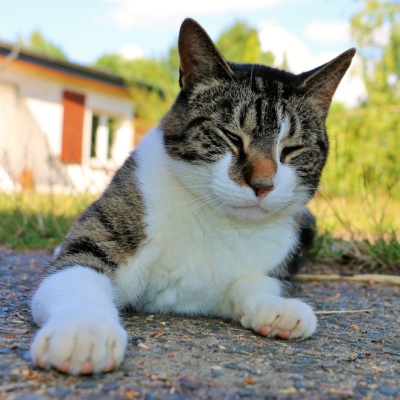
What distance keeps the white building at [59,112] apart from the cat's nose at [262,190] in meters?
7.65

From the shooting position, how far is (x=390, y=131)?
7348 millimetres

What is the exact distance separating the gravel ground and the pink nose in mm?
563

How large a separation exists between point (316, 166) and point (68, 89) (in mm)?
10133

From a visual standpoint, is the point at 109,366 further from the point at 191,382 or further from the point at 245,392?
the point at 245,392

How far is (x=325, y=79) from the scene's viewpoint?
2459 millimetres

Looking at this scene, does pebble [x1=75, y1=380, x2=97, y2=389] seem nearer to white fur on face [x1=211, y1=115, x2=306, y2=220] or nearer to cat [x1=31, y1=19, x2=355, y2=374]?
cat [x1=31, y1=19, x2=355, y2=374]

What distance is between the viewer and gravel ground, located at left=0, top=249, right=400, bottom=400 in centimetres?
128

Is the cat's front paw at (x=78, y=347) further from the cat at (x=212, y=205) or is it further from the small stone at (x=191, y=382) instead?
the cat at (x=212, y=205)

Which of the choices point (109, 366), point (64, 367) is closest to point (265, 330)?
point (109, 366)

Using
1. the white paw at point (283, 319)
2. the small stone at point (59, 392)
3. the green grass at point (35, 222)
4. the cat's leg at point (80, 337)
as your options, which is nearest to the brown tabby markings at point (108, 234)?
the cat's leg at point (80, 337)

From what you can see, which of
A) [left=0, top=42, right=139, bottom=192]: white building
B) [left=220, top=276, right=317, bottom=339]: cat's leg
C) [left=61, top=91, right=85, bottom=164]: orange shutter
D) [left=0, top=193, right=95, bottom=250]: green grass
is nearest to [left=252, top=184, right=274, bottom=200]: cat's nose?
[left=220, top=276, right=317, bottom=339]: cat's leg

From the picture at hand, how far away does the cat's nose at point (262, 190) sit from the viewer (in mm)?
2018

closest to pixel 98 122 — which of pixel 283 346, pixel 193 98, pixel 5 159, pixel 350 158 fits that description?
pixel 350 158

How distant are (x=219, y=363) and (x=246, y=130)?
1047 millimetres
